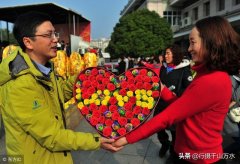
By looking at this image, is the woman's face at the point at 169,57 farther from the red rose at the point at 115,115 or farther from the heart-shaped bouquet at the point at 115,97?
the red rose at the point at 115,115

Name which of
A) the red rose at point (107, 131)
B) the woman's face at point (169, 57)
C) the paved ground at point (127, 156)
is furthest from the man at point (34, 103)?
the woman's face at point (169, 57)

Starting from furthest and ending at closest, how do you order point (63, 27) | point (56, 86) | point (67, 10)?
point (63, 27) → point (67, 10) → point (56, 86)

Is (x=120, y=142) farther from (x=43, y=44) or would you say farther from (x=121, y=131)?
(x=43, y=44)

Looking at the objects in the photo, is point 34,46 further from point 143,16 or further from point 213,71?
point 143,16

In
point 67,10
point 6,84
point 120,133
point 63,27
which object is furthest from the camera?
point 63,27

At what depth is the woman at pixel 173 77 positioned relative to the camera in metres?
4.16

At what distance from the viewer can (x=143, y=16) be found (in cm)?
3291

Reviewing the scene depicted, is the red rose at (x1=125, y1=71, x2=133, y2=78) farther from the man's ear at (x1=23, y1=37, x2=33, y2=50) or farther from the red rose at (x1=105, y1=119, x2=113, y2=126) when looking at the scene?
the man's ear at (x1=23, y1=37, x2=33, y2=50)

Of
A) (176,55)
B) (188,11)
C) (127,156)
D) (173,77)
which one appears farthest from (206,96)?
(188,11)

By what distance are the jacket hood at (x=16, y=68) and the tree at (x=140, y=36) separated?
94.8 feet

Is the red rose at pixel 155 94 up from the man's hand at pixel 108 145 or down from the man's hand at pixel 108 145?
up

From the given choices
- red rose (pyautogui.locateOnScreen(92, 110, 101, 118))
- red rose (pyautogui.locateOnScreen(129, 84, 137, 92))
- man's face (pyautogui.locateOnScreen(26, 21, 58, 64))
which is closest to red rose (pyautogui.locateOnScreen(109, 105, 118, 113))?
red rose (pyautogui.locateOnScreen(92, 110, 101, 118))

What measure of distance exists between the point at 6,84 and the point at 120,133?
3.14 ft

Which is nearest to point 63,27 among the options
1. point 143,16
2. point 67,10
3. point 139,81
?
point 67,10
